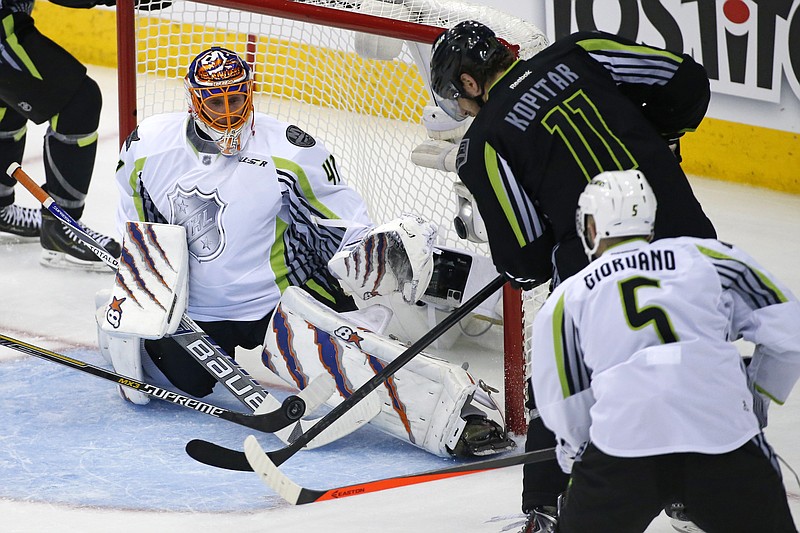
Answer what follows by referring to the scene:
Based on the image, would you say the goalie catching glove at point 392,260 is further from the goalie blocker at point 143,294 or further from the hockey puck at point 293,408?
the goalie blocker at point 143,294

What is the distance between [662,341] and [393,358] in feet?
3.72

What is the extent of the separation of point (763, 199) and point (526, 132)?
2822mm

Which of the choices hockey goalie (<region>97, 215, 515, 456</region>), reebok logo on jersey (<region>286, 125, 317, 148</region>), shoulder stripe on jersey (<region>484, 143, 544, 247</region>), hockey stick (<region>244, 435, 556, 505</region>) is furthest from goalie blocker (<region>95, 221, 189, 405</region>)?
shoulder stripe on jersey (<region>484, 143, 544, 247</region>)

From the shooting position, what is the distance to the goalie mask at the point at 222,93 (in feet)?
9.93

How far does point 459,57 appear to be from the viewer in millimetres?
2359

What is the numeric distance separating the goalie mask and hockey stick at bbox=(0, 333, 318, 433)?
62 cm

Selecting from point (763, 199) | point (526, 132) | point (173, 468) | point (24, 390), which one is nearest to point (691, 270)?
point (526, 132)

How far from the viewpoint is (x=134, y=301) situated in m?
3.01

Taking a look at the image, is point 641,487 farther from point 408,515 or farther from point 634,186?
point 408,515

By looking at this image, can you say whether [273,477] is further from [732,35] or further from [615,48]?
[732,35]

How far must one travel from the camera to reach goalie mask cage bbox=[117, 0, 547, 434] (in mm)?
3225

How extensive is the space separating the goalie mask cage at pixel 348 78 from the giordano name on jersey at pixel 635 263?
1395 mm

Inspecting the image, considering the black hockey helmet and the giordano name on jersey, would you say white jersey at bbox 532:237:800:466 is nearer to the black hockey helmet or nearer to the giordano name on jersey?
the giordano name on jersey

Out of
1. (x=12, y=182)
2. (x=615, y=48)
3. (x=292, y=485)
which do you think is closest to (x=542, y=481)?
(x=292, y=485)
